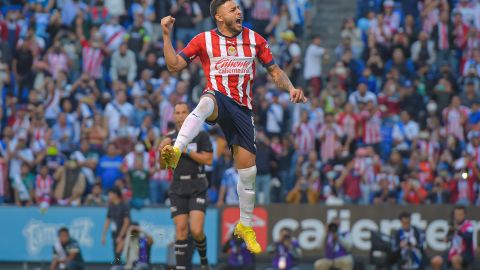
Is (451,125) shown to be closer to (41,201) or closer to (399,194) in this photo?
(399,194)

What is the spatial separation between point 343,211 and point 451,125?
3.73 metres

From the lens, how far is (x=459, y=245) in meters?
21.9

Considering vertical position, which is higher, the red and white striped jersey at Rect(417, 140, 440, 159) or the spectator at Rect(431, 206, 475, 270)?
the red and white striped jersey at Rect(417, 140, 440, 159)

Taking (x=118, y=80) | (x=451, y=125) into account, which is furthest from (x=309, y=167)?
(x=118, y=80)

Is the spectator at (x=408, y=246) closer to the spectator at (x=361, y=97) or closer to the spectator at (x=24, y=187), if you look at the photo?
the spectator at (x=361, y=97)

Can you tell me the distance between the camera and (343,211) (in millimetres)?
23781

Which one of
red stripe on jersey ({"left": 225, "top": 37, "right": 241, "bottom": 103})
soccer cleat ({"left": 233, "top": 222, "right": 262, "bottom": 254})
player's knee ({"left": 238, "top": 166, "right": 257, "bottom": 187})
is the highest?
red stripe on jersey ({"left": 225, "top": 37, "right": 241, "bottom": 103})

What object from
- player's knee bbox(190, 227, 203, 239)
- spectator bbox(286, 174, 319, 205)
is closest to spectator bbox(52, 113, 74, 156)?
spectator bbox(286, 174, 319, 205)

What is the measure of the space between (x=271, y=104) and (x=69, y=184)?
4.65m

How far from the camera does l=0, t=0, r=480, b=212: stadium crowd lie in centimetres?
2438

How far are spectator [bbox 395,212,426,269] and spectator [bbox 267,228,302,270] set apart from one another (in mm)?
1798

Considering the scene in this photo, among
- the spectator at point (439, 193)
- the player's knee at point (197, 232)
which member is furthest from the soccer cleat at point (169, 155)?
the spectator at point (439, 193)

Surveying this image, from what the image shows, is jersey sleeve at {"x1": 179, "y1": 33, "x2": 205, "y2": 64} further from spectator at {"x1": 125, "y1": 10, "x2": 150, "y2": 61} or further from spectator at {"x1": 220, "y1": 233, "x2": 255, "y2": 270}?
spectator at {"x1": 125, "y1": 10, "x2": 150, "y2": 61}

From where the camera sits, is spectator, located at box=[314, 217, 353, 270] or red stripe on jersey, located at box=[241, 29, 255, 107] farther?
spectator, located at box=[314, 217, 353, 270]
